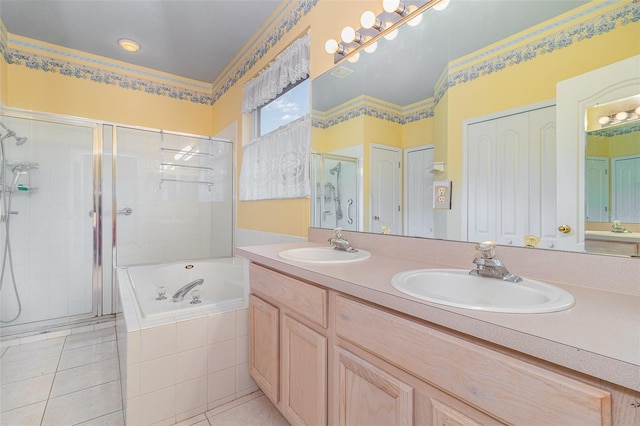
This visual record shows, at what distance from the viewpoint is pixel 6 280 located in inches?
91.0

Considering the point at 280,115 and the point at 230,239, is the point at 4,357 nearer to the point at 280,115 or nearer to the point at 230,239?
the point at 230,239

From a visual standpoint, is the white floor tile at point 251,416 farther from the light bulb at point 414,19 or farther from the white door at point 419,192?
the light bulb at point 414,19

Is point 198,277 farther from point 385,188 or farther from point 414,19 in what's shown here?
point 414,19

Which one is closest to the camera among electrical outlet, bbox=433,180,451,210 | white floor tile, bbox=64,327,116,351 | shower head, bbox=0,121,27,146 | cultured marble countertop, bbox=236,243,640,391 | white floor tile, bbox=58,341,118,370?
cultured marble countertop, bbox=236,243,640,391

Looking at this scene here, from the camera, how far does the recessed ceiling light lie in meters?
2.65

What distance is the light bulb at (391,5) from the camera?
1.36 meters

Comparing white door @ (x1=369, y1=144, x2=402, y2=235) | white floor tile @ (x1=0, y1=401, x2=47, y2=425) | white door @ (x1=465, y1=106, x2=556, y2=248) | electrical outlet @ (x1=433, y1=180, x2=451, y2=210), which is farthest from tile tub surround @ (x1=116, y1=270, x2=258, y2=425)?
white door @ (x1=465, y1=106, x2=556, y2=248)

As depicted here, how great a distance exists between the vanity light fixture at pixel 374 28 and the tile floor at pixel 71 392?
6.54 feet

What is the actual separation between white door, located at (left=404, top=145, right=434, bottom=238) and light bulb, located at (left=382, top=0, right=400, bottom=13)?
68 cm

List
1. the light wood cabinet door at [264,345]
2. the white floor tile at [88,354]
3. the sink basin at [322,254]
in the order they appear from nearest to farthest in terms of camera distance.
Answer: the light wood cabinet door at [264,345] < the sink basin at [322,254] < the white floor tile at [88,354]

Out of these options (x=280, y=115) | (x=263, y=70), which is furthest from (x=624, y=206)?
(x=263, y=70)

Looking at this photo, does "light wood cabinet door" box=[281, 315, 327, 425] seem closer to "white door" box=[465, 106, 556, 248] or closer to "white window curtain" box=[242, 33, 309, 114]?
"white door" box=[465, 106, 556, 248]

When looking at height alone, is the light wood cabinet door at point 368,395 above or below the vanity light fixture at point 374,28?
below

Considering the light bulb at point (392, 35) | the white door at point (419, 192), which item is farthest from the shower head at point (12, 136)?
the white door at point (419, 192)
